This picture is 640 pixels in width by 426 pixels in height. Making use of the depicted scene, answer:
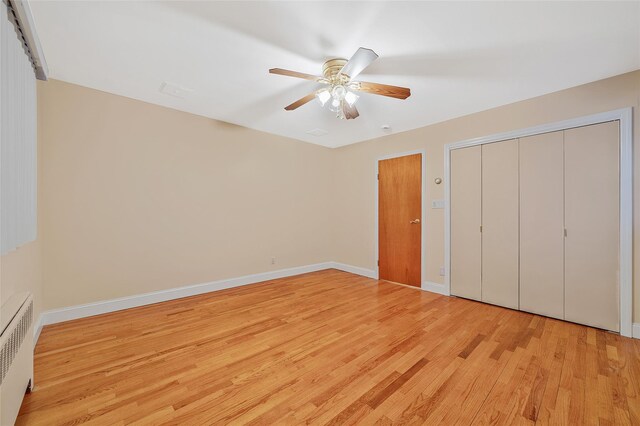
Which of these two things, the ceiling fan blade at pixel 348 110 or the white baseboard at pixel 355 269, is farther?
the white baseboard at pixel 355 269

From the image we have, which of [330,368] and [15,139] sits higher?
Answer: [15,139]

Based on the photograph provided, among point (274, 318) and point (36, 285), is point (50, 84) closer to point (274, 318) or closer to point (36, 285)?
point (36, 285)

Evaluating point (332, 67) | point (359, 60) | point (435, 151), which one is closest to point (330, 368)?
point (359, 60)

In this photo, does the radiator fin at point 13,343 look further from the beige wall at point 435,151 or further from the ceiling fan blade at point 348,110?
the beige wall at point 435,151

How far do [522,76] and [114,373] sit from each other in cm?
435

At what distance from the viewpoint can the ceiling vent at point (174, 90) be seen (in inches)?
106

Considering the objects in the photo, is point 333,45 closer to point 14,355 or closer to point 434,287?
point 14,355

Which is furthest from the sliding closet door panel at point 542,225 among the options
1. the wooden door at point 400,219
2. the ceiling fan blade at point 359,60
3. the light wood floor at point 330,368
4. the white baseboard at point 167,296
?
the ceiling fan blade at point 359,60

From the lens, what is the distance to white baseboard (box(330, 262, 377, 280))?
4691 mm

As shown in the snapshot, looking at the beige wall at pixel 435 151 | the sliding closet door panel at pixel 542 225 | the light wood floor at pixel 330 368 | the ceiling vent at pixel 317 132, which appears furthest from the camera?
the ceiling vent at pixel 317 132

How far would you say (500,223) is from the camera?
3238 mm

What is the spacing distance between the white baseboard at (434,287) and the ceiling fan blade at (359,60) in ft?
10.3

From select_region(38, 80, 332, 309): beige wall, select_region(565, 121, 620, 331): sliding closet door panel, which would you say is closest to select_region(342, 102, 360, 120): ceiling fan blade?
select_region(38, 80, 332, 309): beige wall

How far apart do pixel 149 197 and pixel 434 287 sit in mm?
4101
